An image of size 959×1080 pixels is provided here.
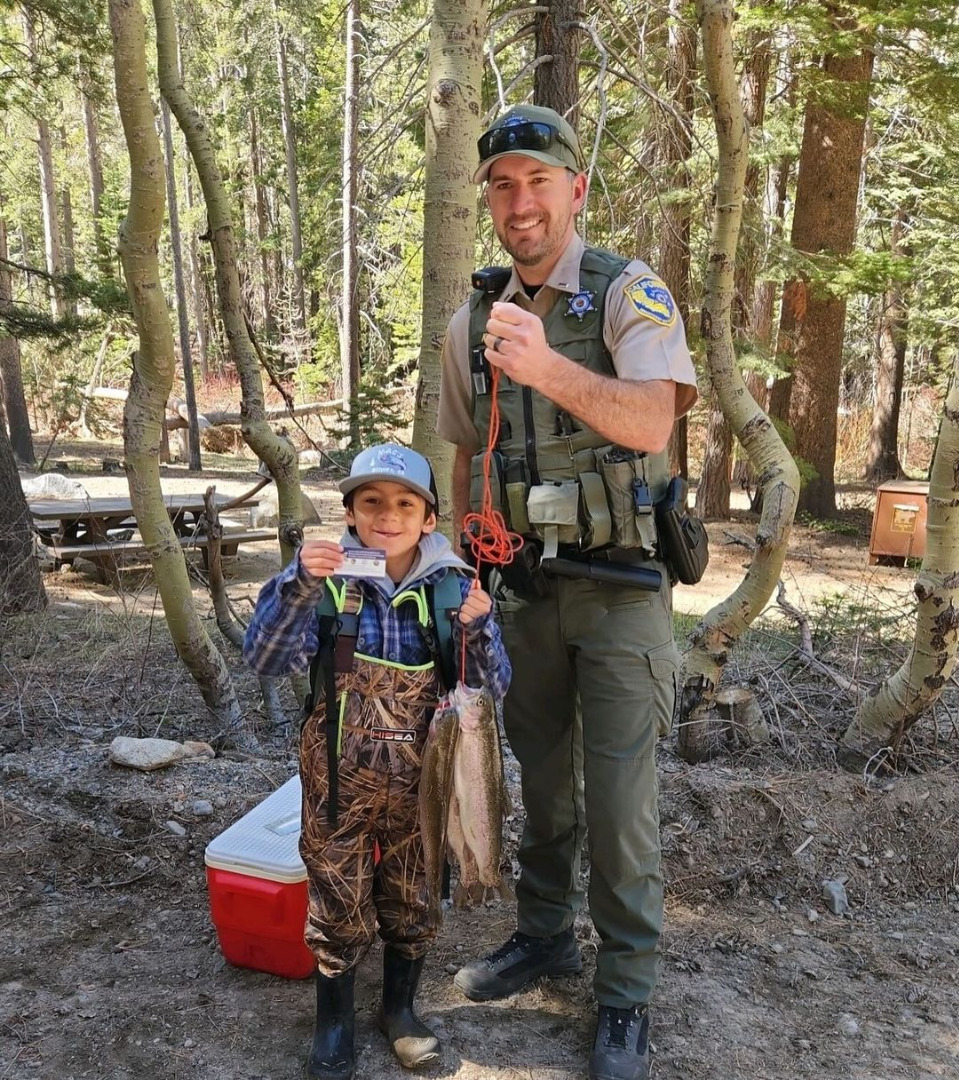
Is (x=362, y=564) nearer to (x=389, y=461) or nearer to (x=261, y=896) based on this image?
(x=389, y=461)

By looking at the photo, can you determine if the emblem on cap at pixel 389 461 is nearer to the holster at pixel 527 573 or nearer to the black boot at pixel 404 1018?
the holster at pixel 527 573

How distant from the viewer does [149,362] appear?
4.35m

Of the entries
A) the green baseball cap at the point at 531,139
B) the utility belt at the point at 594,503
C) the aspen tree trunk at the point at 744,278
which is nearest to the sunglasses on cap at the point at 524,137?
the green baseball cap at the point at 531,139

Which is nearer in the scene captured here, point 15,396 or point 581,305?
point 581,305

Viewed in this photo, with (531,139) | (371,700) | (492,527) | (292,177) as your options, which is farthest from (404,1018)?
(292,177)

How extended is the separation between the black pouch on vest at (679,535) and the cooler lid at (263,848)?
1.44m

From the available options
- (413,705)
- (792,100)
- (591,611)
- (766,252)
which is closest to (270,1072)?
(413,705)

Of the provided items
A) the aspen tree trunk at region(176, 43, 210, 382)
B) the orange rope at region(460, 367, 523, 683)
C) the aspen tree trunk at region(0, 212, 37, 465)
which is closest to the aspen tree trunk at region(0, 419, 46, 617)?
the orange rope at region(460, 367, 523, 683)

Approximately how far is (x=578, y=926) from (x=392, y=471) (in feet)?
6.42

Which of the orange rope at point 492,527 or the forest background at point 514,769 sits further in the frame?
the forest background at point 514,769

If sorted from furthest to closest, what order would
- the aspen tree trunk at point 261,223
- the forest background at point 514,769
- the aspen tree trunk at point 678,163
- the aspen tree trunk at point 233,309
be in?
the aspen tree trunk at point 261,223
the aspen tree trunk at point 678,163
the aspen tree trunk at point 233,309
the forest background at point 514,769

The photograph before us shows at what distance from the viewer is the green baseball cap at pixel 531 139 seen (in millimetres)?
2471

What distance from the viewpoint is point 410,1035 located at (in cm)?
258

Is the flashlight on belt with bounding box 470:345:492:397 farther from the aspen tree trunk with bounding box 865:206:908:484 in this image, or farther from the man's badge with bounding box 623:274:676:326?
the aspen tree trunk with bounding box 865:206:908:484
